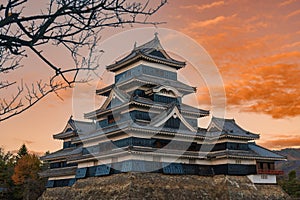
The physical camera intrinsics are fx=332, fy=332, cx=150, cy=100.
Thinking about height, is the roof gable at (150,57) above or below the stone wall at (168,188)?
above

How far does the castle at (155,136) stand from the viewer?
24438 millimetres

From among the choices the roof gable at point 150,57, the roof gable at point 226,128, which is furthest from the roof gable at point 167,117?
the roof gable at point 150,57

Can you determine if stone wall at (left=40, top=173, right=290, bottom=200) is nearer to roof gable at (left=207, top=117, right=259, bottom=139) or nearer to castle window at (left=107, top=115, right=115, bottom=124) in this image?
roof gable at (left=207, top=117, right=259, bottom=139)

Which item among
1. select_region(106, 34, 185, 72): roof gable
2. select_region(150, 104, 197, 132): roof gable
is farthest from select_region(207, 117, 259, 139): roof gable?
select_region(106, 34, 185, 72): roof gable

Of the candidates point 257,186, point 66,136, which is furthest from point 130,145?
point 66,136

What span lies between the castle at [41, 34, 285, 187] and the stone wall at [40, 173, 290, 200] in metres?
0.60

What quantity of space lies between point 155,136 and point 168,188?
3899 millimetres

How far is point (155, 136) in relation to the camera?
24.9m

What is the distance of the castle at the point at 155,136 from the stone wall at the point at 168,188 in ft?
1.97

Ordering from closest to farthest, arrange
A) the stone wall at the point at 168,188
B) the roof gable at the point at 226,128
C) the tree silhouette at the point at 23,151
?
the stone wall at the point at 168,188
the roof gable at the point at 226,128
the tree silhouette at the point at 23,151

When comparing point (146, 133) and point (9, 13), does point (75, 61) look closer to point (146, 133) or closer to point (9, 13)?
point (9, 13)

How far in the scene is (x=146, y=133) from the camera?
2450 cm

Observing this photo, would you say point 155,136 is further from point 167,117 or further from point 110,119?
point 110,119

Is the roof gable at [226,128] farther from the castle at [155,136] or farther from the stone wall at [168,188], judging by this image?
the stone wall at [168,188]
